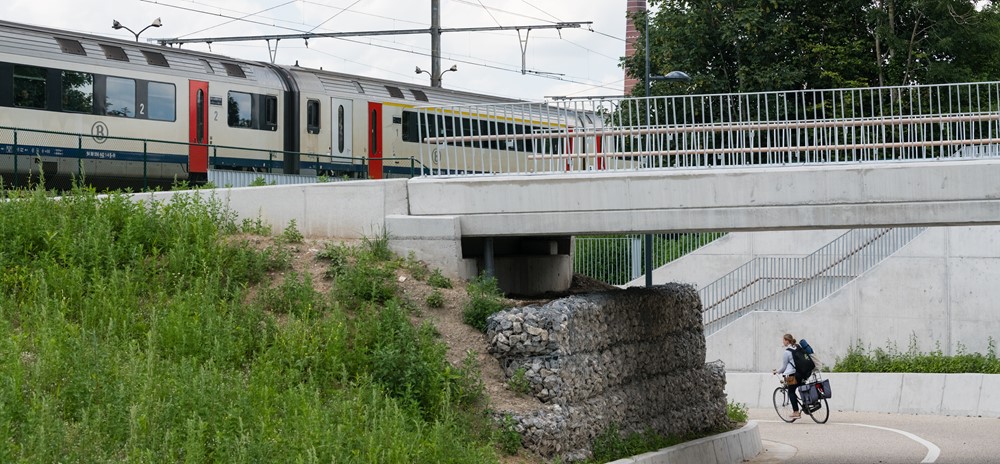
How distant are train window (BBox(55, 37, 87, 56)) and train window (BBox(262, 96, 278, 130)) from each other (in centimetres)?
525

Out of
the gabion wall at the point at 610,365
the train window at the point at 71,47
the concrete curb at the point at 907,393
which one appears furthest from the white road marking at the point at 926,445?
the train window at the point at 71,47

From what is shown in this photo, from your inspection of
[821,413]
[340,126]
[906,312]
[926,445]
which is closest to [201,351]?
[926,445]

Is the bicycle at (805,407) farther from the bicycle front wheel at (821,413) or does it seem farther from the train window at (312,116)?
the train window at (312,116)

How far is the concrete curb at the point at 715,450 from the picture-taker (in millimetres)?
15734

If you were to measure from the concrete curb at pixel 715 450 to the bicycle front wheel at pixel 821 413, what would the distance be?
443 centimetres

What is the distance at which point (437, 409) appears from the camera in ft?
43.2

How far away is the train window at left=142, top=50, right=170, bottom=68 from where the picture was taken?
28.5 m

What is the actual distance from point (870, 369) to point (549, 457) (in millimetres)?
18622

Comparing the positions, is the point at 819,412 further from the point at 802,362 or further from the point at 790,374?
the point at 802,362


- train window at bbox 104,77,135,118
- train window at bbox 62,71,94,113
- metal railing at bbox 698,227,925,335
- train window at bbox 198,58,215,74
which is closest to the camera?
train window at bbox 62,71,94,113

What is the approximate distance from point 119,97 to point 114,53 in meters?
0.99

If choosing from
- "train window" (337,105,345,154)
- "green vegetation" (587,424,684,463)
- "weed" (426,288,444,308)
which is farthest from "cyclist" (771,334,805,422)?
"train window" (337,105,345,154)

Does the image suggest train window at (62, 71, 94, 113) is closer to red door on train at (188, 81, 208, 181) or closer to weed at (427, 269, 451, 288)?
red door on train at (188, 81, 208, 181)

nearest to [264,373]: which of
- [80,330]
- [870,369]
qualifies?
[80,330]
